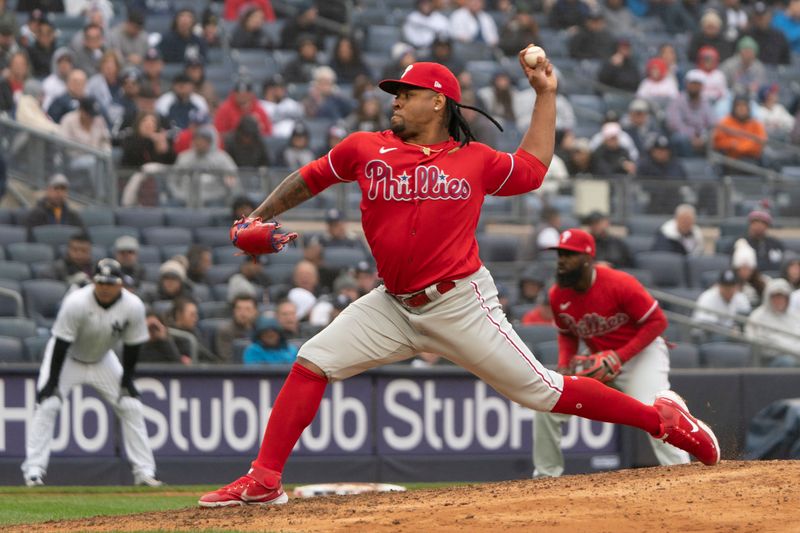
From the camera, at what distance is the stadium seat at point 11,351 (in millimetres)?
12641

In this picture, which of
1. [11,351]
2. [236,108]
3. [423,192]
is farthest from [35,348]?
[423,192]

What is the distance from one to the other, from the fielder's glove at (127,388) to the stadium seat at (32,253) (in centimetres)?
302

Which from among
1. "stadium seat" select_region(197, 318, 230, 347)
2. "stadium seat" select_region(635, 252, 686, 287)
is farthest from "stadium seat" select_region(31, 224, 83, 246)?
"stadium seat" select_region(635, 252, 686, 287)

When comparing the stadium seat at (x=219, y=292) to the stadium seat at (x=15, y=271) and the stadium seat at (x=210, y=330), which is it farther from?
the stadium seat at (x=15, y=271)

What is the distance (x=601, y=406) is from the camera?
7168mm

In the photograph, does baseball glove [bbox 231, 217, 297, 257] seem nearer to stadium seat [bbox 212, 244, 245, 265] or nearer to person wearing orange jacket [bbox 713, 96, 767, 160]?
stadium seat [bbox 212, 244, 245, 265]

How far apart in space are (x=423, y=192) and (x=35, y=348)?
681 cm

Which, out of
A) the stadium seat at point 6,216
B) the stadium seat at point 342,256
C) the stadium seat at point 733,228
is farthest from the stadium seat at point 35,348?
the stadium seat at point 733,228

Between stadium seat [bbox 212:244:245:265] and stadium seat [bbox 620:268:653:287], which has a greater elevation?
stadium seat [bbox 212:244:245:265]

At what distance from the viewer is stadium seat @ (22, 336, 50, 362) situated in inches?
501

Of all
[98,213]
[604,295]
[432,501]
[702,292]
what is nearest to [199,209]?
[98,213]

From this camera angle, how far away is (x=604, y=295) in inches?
397

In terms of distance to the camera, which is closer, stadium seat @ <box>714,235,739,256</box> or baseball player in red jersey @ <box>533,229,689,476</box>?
baseball player in red jersey @ <box>533,229,689,476</box>

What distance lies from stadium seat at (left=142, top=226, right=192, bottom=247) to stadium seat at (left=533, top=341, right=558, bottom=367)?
3.78m
